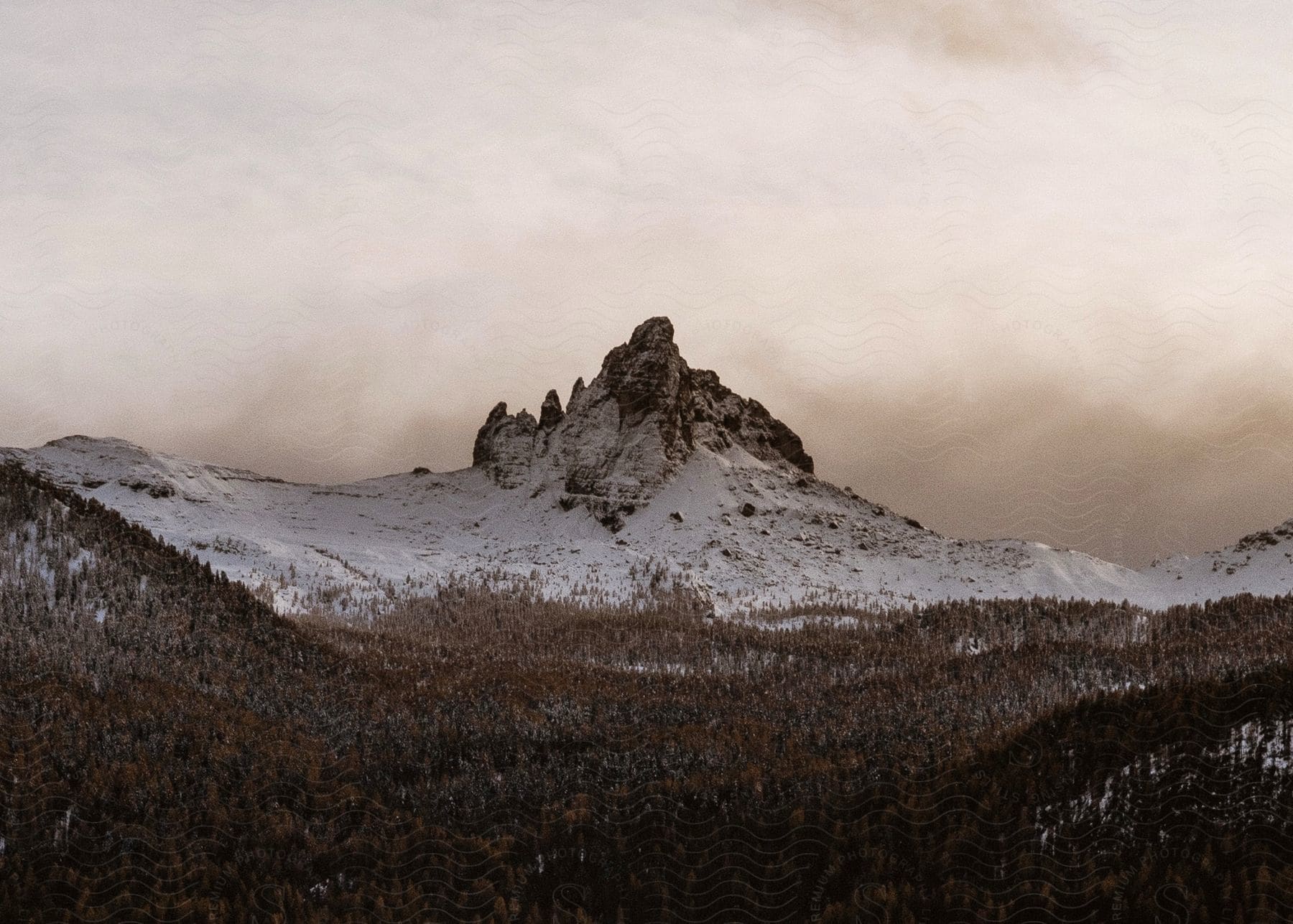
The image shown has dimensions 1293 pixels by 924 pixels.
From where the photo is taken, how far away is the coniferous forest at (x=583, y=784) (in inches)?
306

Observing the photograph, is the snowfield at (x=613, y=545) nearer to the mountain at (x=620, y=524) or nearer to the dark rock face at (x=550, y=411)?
the mountain at (x=620, y=524)

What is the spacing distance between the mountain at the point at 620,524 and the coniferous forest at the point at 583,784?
63.9 feet

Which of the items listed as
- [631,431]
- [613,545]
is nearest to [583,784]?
[613,545]

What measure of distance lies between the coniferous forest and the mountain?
1948 centimetres

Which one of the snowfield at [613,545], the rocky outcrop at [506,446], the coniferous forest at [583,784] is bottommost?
the coniferous forest at [583,784]

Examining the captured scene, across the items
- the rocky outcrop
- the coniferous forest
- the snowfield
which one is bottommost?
the coniferous forest

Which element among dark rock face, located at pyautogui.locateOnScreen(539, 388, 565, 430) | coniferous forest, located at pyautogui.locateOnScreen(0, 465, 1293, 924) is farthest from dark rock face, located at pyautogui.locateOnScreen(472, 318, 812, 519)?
coniferous forest, located at pyautogui.locateOnScreen(0, 465, 1293, 924)

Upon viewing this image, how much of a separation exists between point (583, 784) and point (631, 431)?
63400 mm

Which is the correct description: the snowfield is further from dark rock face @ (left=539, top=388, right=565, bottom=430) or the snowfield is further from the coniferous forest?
the coniferous forest

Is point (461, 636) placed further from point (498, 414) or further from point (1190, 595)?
point (498, 414)

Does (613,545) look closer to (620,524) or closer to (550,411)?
(620,524)

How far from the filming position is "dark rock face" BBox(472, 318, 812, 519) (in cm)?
6925

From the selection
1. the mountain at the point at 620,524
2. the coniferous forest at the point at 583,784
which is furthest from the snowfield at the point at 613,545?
the coniferous forest at the point at 583,784

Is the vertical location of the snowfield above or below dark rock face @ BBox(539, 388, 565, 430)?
below
